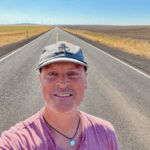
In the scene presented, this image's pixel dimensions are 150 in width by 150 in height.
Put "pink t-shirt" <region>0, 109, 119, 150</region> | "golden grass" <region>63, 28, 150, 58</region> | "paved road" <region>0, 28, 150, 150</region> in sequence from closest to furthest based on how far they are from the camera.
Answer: "pink t-shirt" <region>0, 109, 119, 150</region> < "paved road" <region>0, 28, 150, 150</region> < "golden grass" <region>63, 28, 150, 58</region>

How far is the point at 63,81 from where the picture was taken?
1184 millimetres

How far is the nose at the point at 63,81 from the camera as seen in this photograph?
46.3 inches

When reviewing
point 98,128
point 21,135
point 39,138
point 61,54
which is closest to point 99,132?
point 98,128

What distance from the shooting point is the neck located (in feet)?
3.98

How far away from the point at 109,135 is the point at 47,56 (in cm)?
96

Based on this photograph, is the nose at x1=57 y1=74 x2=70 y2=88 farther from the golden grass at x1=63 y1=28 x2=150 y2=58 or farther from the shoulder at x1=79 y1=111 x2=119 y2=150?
the golden grass at x1=63 y1=28 x2=150 y2=58

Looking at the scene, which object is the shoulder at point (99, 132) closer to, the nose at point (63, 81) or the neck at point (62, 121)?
the neck at point (62, 121)

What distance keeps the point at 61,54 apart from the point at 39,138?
0.73 meters

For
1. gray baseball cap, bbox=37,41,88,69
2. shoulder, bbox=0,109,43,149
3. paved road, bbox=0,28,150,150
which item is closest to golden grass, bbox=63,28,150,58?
paved road, bbox=0,28,150,150

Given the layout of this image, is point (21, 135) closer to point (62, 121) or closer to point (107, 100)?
point (62, 121)

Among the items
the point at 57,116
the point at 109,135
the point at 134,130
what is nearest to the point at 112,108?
the point at 134,130

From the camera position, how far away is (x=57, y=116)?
121 cm

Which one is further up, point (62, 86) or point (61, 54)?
point (61, 54)

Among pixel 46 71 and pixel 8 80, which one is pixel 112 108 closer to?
pixel 46 71
